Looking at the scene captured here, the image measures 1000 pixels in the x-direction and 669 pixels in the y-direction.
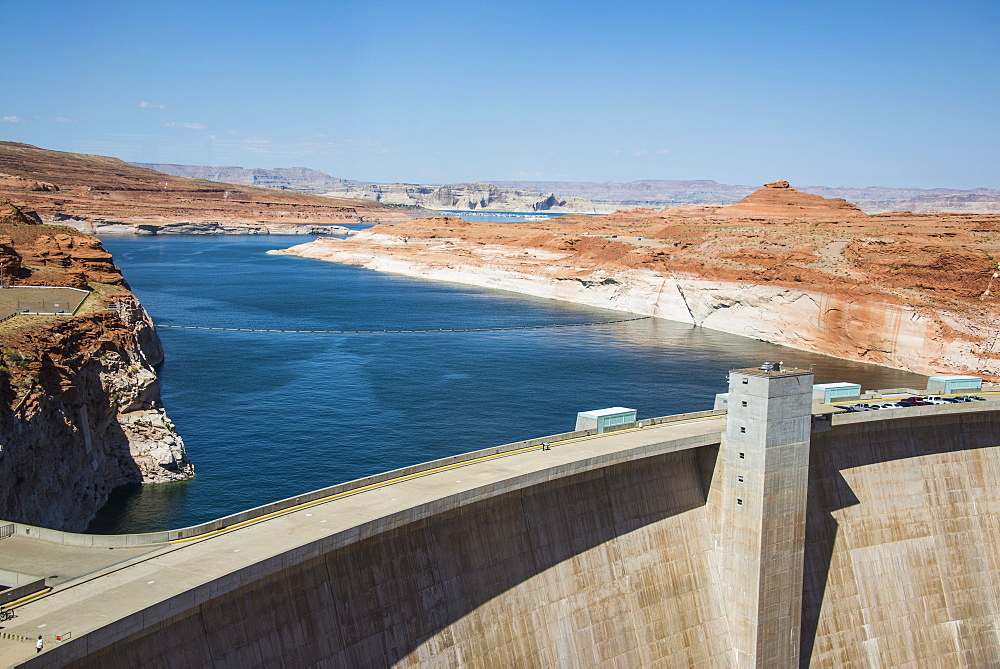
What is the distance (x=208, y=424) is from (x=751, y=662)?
37.9 meters

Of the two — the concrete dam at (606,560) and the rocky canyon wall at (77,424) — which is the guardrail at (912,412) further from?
the rocky canyon wall at (77,424)

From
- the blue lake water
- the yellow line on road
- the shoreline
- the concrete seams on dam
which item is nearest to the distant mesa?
the shoreline

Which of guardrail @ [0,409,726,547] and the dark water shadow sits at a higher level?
guardrail @ [0,409,726,547]

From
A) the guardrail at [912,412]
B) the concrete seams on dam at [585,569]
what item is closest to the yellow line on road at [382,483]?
the concrete seams on dam at [585,569]

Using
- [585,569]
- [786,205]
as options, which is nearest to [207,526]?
[585,569]

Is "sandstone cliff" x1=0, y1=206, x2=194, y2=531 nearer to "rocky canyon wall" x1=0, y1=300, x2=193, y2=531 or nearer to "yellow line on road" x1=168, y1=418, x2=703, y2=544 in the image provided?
"rocky canyon wall" x1=0, y1=300, x2=193, y2=531

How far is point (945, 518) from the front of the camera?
35.9m

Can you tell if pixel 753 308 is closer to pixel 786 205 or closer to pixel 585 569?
pixel 786 205

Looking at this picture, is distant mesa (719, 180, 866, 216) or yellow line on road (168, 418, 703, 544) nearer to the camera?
yellow line on road (168, 418, 703, 544)

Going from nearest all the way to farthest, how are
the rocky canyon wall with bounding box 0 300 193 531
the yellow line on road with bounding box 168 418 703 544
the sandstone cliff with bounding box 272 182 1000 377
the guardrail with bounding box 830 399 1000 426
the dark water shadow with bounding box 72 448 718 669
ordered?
the dark water shadow with bounding box 72 448 718 669 → the yellow line on road with bounding box 168 418 703 544 → the rocky canyon wall with bounding box 0 300 193 531 → the guardrail with bounding box 830 399 1000 426 → the sandstone cliff with bounding box 272 182 1000 377

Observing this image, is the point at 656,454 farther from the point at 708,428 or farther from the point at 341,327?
the point at 341,327

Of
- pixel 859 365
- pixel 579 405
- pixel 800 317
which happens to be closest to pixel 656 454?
pixel 579 405

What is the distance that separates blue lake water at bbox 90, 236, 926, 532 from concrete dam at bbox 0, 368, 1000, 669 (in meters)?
17.9

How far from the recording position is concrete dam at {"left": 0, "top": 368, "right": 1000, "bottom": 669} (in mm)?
19500
